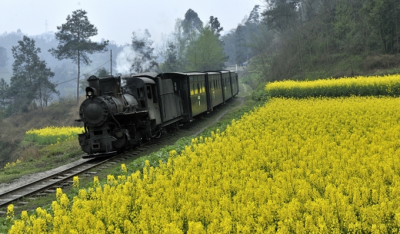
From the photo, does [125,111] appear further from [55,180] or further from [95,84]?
[55,180]

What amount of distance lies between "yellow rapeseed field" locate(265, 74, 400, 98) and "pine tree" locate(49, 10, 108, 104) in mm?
31209

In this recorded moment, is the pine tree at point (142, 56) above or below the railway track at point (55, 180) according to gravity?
above

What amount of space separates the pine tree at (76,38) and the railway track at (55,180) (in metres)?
42.1

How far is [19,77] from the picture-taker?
62.5m

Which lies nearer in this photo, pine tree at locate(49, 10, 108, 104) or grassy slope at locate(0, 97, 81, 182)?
grassy slope at locate(0, 97, 81, 182)

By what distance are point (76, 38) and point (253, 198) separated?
55.1 m

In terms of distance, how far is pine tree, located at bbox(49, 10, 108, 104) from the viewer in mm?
55906

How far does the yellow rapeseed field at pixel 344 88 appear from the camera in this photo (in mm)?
26203

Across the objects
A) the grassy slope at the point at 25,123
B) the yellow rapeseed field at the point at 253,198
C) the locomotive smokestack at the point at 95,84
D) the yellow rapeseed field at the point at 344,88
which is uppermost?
the locomotive smokestack at the point at 95,84

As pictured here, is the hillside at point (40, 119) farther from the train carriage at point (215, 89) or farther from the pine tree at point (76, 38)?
the train carriage at point (215, 89)

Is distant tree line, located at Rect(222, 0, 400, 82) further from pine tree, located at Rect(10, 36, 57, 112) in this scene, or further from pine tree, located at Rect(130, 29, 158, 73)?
pine tree, located at Rect(10, 36, 57, 112)

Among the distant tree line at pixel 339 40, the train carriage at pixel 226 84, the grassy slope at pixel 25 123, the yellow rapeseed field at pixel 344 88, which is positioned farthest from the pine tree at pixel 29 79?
the yellow rapeseed field at pixel 344 88

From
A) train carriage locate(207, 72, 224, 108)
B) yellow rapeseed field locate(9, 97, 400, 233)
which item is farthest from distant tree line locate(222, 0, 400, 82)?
yellow rapeseed field locate(9, 97, 400, 233)

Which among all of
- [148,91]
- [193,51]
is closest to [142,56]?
[193,51]
